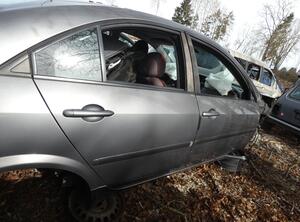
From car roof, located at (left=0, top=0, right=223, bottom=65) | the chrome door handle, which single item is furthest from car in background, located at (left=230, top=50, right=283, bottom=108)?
the chrome door handle

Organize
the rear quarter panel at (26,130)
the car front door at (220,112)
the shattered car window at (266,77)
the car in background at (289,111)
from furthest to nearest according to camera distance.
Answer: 1. the shattered car window at (266,77)
2. the car in background at (289,111)
3. the car front door at (220,112)
4. the rear quarter panel at (26,130)

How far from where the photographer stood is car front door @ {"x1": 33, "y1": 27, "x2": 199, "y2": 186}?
146cm

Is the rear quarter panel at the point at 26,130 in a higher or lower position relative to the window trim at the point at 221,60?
lower

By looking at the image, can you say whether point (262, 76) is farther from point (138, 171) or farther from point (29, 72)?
point (29, 72)

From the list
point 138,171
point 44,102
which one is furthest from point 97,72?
point 138,171

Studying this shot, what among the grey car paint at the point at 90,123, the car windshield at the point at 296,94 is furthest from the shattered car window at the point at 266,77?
the grey car paint at the point at 90,123

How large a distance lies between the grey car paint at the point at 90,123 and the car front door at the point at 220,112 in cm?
3

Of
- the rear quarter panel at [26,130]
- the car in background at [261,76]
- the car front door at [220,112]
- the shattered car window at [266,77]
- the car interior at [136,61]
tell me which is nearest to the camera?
the rear quarter panel at [26,130]

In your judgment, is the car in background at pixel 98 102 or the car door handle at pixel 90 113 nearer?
the car in background at pixel 98 102

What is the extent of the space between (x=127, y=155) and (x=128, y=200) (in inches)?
32.4

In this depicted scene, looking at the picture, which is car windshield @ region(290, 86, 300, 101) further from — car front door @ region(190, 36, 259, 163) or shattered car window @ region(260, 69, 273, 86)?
car front door @ region(190, 36, 259, 163)

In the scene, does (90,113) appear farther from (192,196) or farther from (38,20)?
(192,196)

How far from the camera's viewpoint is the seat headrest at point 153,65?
7.38 feet

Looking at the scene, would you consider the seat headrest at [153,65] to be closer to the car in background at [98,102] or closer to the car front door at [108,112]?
the car in background at [98,102]
